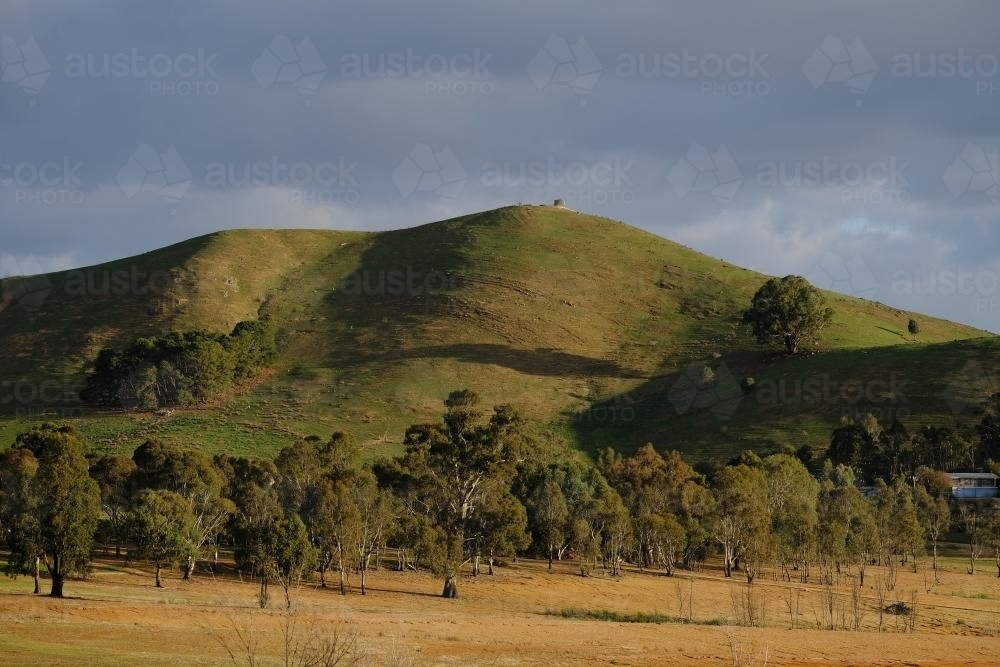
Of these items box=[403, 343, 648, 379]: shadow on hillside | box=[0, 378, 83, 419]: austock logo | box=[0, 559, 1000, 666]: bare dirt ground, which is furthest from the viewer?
box=[403, 343, 648, 379]: shadow on hillside

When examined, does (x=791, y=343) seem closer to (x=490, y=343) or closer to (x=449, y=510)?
(x=490, y=343)

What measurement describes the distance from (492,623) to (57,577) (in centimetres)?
1957

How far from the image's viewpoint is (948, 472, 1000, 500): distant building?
354ft

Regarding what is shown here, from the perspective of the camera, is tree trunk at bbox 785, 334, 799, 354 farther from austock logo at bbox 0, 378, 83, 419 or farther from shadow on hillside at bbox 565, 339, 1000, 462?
austock logo at bbox 0, 378, 83, 419

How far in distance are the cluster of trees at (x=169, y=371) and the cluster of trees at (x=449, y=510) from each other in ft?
132

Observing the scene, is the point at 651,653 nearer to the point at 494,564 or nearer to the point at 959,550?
the point at 494,564

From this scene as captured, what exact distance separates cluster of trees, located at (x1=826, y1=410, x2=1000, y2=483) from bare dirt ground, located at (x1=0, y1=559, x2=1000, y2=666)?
3930 cm

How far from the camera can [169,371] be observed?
13588cm

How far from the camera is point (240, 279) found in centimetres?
18050

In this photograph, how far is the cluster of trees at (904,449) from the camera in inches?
4407

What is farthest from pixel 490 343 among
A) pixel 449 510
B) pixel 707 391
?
pixel 449 510

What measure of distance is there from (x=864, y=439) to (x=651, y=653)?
3120 inches

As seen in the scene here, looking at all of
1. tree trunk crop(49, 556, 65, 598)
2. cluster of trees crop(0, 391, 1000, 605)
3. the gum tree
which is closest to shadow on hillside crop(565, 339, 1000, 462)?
the gum tree

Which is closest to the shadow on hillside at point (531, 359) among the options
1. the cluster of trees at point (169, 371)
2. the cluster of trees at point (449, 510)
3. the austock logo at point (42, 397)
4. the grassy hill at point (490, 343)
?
the grassy hill at point (490, 343)
